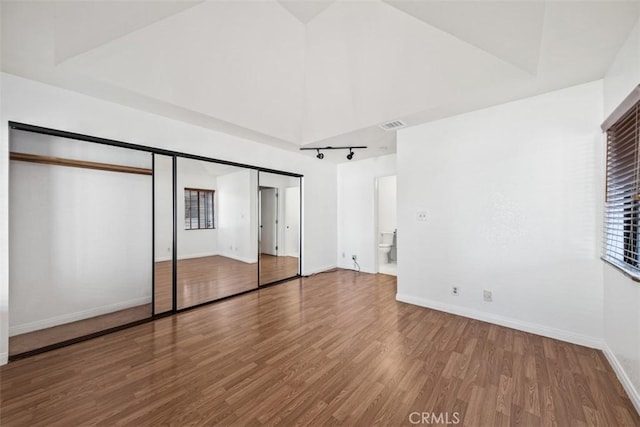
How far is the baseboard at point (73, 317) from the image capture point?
2.43m

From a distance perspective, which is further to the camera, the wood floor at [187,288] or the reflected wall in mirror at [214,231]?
the reflected wall in mirror at [214,231]

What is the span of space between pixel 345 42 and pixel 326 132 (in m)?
1.33

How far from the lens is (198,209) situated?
3.53 metres

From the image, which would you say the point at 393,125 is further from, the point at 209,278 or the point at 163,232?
the point at 209,278

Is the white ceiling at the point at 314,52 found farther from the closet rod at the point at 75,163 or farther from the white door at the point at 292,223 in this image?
the white door at the point at 292,223

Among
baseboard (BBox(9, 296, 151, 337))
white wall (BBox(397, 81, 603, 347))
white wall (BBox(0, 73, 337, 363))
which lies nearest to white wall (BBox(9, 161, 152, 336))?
baseboard (BBox(9, 296, 151, 337))

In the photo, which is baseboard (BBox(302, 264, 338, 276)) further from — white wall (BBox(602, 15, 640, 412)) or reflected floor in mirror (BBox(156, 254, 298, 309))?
white wall (BBox(602, 15, 640, 412))

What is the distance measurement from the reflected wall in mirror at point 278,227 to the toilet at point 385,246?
2327 millimetres

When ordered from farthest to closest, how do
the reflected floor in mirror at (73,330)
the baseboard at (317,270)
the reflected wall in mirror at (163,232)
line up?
the baseboard at (317,270), the reflected wall in mirror at (163,232), the reflected floor in mirror at (73,330)

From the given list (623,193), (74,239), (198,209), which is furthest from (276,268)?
(623,193)

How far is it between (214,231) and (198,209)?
42cm

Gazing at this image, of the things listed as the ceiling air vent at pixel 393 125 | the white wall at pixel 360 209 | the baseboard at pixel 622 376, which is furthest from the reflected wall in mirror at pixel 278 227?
the baseboard at pixel 622 376

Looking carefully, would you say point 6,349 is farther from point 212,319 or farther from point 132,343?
point 212,319

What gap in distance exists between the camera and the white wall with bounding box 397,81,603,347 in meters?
2.41
